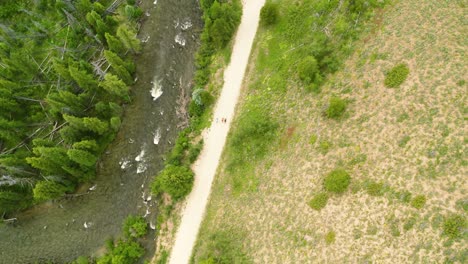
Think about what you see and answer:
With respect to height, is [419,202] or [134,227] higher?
[419,202]

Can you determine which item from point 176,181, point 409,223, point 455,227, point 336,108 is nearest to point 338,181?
point 409,223

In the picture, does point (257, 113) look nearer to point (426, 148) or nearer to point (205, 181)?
point (205, 181)

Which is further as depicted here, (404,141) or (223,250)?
(223,250)

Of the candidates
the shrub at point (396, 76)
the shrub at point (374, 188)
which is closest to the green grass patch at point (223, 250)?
the shrub at point (374, 188)

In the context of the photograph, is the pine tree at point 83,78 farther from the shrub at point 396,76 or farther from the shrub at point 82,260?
the shrub at point 396,76

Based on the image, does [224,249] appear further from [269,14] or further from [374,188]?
[269,14]

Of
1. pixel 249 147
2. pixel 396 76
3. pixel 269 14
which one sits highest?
pixel 269 14

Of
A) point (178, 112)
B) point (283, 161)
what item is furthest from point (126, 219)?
point (283, 161)
